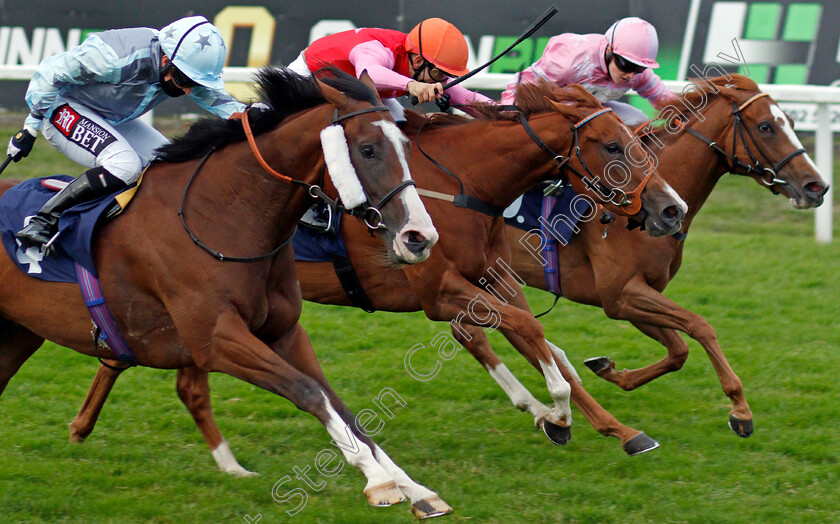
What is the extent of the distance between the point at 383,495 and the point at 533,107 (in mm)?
2068

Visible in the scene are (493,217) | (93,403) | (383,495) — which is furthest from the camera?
(93,403)

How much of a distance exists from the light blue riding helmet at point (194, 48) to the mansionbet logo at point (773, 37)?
7419mm

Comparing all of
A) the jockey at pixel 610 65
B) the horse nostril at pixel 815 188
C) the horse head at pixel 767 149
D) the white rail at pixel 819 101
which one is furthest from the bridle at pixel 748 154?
the white rail at pixel 819 101

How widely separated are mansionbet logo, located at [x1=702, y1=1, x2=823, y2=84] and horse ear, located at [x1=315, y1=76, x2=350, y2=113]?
297 inches

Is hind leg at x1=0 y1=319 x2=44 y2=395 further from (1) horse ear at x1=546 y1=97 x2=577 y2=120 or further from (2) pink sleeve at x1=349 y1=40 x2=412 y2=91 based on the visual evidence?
(1) horse ear at x1=546 y1=97 x2=577 y2=120

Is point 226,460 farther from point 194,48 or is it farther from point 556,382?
point 194,48

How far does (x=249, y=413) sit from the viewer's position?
17.3ft

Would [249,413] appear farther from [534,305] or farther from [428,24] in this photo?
[534,305]

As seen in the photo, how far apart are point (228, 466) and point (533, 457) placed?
1.43 metres

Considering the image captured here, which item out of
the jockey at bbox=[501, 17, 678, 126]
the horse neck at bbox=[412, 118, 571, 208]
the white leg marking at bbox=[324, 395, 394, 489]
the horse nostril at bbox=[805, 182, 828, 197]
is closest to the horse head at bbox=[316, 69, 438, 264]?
the white leg marking at bbox=[324, 395, 394, 489]

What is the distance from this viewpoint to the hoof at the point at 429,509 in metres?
3.51

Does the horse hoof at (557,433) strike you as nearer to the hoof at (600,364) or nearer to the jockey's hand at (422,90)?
the hoof at (600,364)

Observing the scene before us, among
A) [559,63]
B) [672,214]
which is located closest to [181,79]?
[672,214]

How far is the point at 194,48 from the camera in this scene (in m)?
3.84
